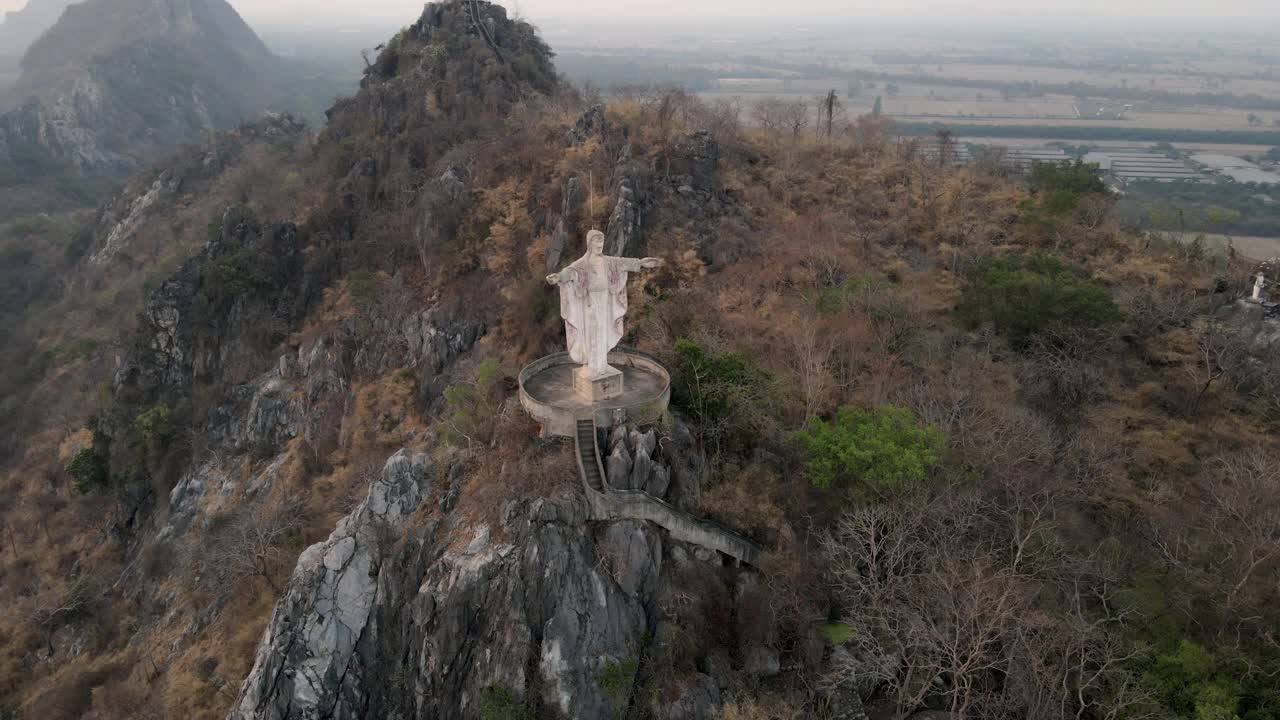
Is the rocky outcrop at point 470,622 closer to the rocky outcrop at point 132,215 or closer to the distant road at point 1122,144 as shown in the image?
the rocky outcrop at point 132,215

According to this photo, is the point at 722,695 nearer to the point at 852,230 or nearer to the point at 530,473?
the point at 530,473

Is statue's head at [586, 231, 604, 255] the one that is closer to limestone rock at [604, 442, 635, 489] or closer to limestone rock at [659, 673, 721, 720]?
limestone rock at [604, 442, 635, 489]

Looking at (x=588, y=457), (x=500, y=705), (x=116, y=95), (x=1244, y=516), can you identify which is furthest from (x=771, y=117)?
(x=116, y=95)

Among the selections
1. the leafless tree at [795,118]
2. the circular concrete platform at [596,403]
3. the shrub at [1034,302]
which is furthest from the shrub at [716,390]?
the leafless tree at [795,118]

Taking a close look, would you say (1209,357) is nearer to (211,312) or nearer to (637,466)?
(637,466)

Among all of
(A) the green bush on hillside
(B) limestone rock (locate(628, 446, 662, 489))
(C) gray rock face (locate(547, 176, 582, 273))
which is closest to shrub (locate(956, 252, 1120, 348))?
(A) the green bush on hillside

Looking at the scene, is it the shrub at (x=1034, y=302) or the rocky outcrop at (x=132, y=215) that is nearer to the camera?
the shrub at (x=1034, y=302)

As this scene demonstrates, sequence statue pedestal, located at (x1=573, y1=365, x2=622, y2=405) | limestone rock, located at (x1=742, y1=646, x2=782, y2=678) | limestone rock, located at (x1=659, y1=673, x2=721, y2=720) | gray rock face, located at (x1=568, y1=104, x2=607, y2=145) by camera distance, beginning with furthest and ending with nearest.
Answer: gray rock face, located at (x1=568, y1=104, x2=607, y2=145), statue pedestal, located at (x1=573, y1=365, x2=622, y2=405), limestone rock, located at (x1=742, y1=646, x2=782, y2=678), limestone rock, located at (x1=659, y1=673, x2=721, y2=720)
